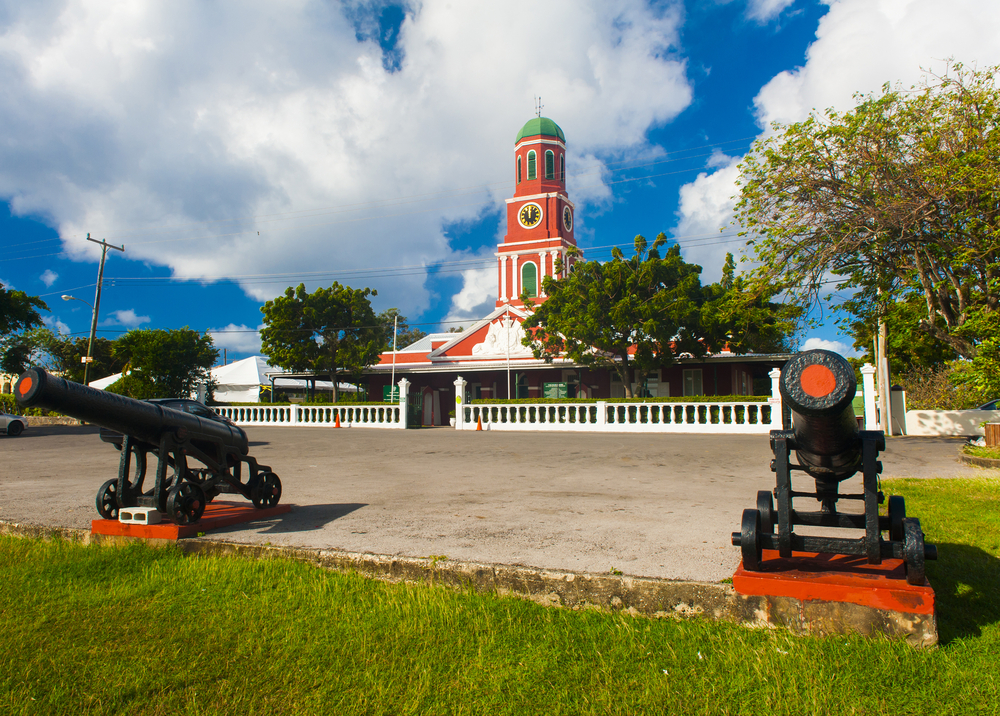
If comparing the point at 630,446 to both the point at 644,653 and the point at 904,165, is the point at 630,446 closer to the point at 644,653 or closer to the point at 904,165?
the point at 904,165

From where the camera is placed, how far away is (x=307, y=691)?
8.16ft

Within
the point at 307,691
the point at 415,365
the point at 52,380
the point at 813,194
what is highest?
the point at 813,194

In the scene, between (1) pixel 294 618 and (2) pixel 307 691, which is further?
(1) pixel 294 618

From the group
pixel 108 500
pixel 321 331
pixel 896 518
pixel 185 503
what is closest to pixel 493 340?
pixel 321 331

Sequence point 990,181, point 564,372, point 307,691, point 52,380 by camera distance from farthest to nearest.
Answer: point 564,372
point 990,181
point 52,380
point 307,691

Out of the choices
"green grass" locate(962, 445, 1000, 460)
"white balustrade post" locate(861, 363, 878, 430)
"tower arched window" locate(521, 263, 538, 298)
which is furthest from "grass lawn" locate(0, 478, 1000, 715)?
"tower arched window" locate(521, 263, 538, 298)

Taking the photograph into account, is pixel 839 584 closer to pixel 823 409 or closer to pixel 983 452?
pixel 823 409

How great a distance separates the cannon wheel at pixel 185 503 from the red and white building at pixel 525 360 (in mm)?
20708

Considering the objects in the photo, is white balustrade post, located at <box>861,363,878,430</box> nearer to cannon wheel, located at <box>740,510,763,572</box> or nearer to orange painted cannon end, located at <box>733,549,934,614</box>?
orange painted cannon end, located at <box>733,549,934,614</box>

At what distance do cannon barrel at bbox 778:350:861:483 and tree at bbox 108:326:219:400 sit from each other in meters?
27.4

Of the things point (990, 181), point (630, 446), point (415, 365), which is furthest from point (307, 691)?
point (415, 365)

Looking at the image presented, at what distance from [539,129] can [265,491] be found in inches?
1757

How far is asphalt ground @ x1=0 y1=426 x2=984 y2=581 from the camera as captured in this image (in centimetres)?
418

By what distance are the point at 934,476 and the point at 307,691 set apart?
30.0 ft
